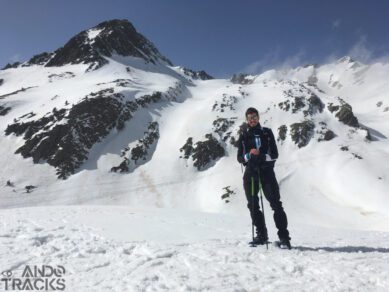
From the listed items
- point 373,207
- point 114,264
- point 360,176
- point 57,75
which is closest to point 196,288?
point 114,264

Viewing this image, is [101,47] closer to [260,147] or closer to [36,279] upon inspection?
[260,147]

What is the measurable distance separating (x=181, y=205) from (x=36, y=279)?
57.0m

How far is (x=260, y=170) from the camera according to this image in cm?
962

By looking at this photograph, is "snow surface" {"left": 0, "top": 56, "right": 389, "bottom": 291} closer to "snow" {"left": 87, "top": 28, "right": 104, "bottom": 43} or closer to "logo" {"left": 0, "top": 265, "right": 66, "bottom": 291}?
"logo" {"left": 0, "top": 265, "right": 66, "bottom": 291}

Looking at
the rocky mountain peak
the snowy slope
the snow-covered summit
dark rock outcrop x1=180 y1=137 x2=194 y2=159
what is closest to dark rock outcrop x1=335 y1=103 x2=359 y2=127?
the snow-covered summit

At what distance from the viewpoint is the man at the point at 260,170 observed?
950 cm

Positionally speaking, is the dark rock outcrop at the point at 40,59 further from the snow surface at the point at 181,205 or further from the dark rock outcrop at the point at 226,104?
the dark rock outcrop at the point at 226,104

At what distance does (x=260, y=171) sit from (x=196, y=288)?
4.13 m

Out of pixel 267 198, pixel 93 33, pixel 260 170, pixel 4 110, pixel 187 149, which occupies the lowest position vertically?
pixel 267 198

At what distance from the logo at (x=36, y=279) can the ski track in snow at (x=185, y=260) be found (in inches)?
6.0

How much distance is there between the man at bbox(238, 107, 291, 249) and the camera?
9.50m

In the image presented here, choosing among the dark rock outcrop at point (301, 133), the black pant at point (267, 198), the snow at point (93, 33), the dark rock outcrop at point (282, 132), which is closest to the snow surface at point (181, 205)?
the black pant at point (267, 198)

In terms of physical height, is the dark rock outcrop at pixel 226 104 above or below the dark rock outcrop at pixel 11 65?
below

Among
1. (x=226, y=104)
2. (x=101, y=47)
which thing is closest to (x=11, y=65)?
(x=101, y=47)
